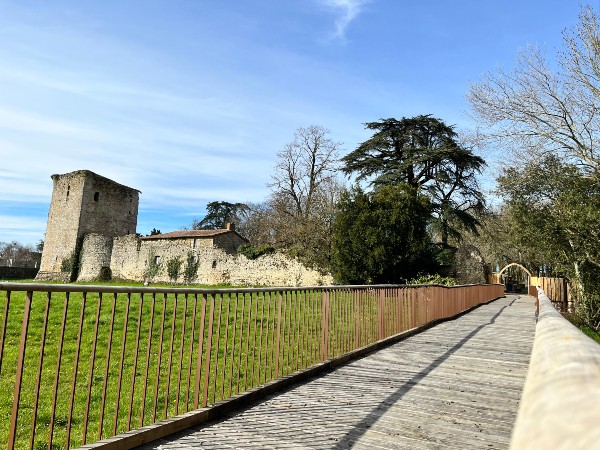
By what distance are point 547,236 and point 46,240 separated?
41437mm

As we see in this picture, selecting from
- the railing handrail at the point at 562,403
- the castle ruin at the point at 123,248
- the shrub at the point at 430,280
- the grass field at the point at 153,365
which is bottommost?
the grass field at the point at 153,365

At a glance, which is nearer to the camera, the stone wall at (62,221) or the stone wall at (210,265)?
the stone wall at (210,265)

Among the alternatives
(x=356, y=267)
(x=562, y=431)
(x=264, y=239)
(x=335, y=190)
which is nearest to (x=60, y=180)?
(x=264, y=239)

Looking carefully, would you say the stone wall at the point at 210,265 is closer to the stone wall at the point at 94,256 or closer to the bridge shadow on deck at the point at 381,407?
the stone wall at the point at 94,256

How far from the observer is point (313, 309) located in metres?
5.47

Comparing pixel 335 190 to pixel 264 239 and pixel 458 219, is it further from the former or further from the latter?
pixel 458 219

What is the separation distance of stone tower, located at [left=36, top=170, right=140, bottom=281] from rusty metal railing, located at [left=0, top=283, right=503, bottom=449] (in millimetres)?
28963

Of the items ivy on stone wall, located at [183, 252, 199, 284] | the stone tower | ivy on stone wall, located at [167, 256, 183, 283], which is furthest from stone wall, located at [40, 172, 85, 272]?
ivy on stone wall, located at [183, 252, 199, 284]

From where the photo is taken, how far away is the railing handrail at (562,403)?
1.21 ft

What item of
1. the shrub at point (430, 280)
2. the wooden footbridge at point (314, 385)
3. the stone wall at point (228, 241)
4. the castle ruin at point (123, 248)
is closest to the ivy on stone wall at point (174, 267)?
the castle ruin at point (123, 248)

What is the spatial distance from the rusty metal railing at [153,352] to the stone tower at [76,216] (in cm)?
2896

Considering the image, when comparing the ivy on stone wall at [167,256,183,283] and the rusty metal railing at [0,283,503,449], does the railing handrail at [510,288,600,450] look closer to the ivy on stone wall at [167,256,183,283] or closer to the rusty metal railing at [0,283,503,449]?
the rusty metal railing at [0,283,503,449]

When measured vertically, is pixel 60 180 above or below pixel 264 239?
above

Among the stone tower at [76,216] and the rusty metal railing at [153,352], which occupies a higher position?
the stone tower at [76,216]
